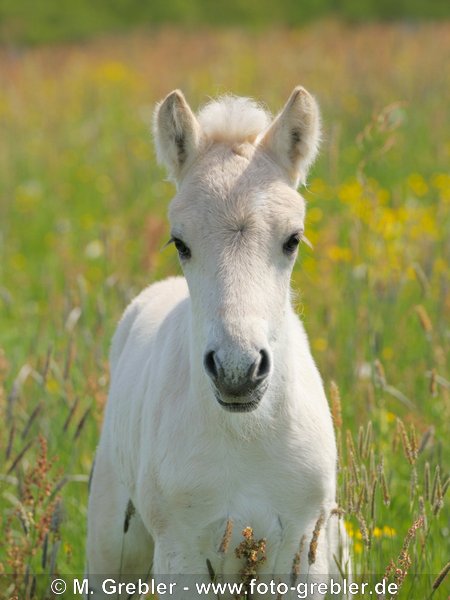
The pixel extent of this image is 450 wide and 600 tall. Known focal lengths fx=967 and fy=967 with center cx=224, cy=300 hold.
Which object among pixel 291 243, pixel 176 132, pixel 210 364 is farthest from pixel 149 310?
pixel 210 364

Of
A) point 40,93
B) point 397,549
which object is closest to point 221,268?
point 397,549

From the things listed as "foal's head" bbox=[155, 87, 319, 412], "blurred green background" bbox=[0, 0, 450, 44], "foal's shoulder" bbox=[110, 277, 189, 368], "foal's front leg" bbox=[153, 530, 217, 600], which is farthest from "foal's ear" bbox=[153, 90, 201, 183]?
"blurred green background" bbox=[0, 0, 450, 44]

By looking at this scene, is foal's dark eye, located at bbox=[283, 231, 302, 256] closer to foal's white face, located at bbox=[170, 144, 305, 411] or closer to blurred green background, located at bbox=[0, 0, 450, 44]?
foal's white face, located at bbox=[170, 144, 305, 411]

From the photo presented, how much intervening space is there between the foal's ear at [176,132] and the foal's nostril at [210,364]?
0.93 m

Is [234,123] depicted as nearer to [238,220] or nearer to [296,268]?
[238,220]

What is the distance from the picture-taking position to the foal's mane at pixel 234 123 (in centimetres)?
348

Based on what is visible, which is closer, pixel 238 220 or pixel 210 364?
pixel 210 364

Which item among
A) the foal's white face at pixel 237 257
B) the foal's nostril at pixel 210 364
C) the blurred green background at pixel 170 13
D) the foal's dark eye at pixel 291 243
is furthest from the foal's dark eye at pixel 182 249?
the blurred green background at pixel 170 13

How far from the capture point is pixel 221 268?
3.00 metres

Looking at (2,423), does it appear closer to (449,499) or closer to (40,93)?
(449,499)

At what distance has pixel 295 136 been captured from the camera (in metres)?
3.47

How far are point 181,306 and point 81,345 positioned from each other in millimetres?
2228

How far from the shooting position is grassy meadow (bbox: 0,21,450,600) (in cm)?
388

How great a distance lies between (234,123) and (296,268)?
383 centimetres
